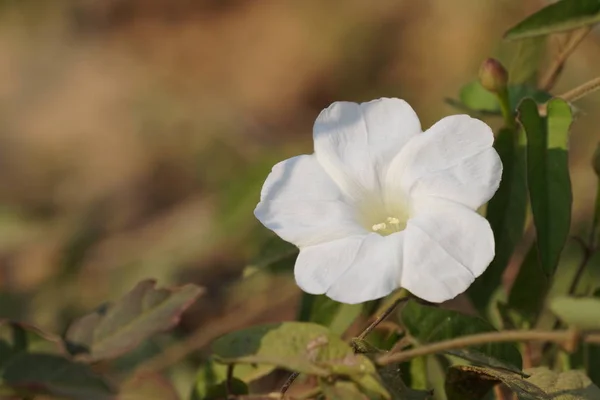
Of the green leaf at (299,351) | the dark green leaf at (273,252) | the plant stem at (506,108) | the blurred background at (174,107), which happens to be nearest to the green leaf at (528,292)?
the plant stem at (506,108)

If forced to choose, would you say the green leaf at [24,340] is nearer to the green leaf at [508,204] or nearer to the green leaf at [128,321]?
the green leaf at [128,321]

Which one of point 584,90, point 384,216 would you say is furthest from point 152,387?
point 584,90

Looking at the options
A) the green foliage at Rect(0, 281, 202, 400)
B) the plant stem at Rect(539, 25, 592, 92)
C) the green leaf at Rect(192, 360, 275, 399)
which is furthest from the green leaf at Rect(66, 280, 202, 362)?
the plant stem at Rect(539, 25, 592, 92)

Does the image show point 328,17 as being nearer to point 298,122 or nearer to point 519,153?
point 298,122

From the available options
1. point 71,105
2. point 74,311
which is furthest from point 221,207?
point 71,105

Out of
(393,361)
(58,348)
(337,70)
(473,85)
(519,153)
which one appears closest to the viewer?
(393,361)

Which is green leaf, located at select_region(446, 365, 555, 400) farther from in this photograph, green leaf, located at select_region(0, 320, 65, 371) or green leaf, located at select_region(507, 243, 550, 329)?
green leaf, located at select_region(0, 320, 65, 371)

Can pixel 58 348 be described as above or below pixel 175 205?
above
